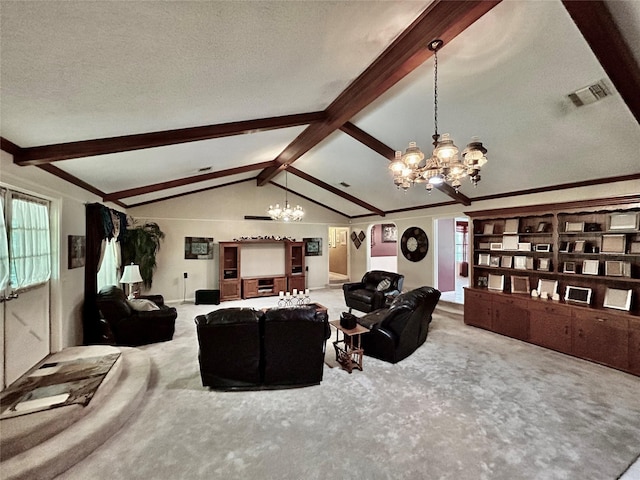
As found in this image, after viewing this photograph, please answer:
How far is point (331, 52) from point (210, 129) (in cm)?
178

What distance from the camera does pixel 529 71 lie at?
8.86ft

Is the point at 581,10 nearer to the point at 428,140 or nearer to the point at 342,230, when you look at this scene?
the point at 428,140

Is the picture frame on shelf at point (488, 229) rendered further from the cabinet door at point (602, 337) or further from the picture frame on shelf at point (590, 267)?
the cabinet door at point (602, 337)

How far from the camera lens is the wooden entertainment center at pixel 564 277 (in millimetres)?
3740

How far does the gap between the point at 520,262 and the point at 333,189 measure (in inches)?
187

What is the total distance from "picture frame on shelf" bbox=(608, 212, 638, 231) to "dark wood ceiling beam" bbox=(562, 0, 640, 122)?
1.78 meters

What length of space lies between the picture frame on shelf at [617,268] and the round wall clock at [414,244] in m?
3.53

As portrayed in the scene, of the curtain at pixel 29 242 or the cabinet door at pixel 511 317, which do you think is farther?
the cabinet door at pixel 511 317

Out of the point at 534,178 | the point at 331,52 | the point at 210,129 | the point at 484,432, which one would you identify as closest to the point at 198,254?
the point at 210,129

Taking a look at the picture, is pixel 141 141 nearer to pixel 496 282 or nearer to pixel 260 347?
pixel 260 347

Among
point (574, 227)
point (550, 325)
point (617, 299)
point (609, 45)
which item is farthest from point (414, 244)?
point (609, 45)

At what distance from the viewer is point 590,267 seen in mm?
4145

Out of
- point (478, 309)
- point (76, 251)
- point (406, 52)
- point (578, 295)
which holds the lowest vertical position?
point (478, 309)

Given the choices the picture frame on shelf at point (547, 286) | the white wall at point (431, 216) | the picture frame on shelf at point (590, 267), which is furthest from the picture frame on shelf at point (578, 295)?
the white wall at point (431, 216)
